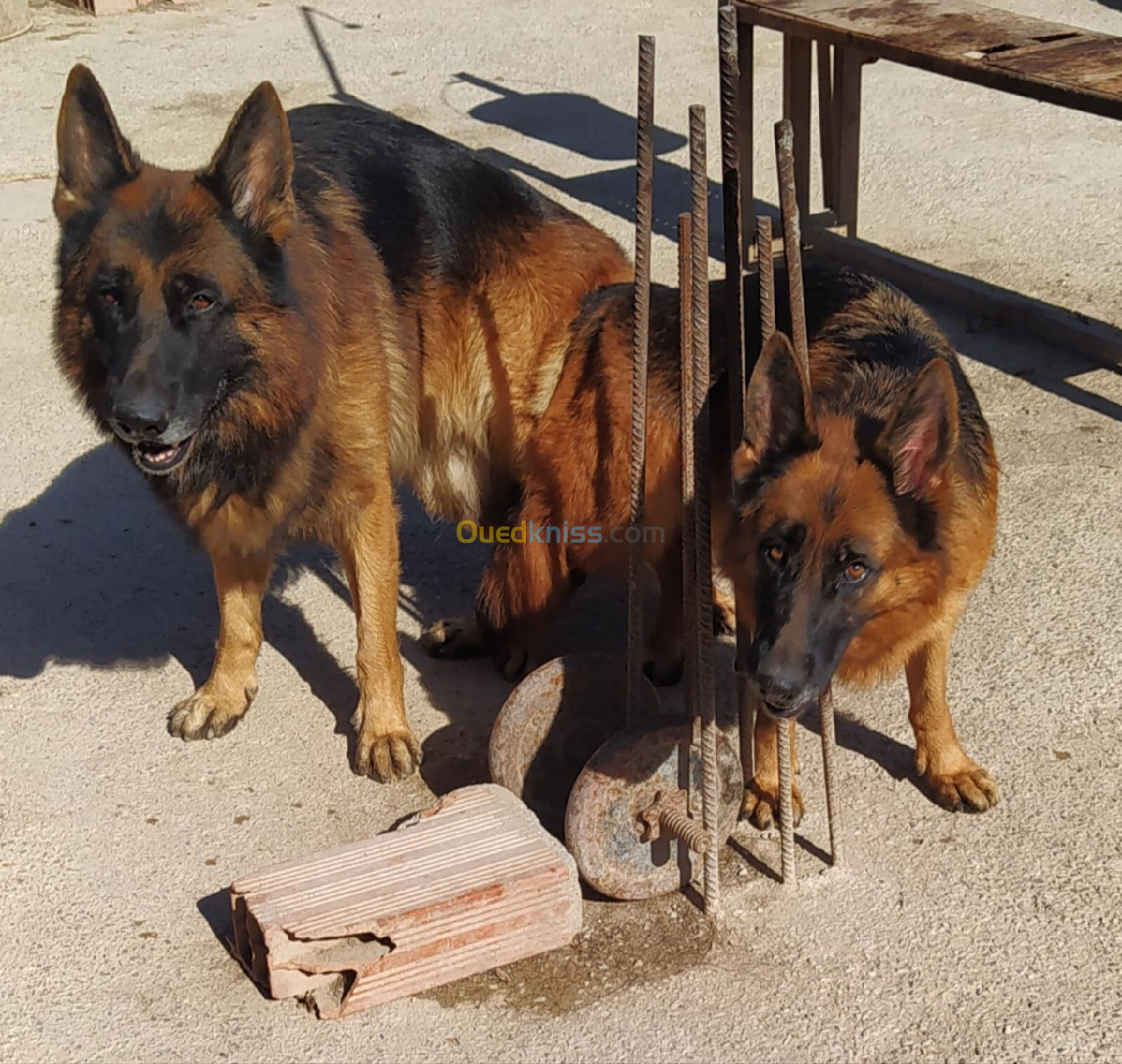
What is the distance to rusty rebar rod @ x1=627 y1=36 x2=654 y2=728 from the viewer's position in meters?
3.68

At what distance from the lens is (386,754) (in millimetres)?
4707

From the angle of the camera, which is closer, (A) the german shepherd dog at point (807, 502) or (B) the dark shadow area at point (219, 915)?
(A) the german shepherd dog at point (807, 502)

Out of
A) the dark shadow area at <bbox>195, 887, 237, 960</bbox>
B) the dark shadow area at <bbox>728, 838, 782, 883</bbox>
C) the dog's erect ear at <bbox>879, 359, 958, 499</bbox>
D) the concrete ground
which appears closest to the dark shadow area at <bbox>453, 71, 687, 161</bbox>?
the concrete ground

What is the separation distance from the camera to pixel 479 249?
5.11 metres

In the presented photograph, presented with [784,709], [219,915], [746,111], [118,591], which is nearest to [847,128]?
[746,111]

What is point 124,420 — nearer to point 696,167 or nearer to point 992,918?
point 696,167

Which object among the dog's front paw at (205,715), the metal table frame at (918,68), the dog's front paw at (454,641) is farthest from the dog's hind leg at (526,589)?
the metal table frame at (918,68)

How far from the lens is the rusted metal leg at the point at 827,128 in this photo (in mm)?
8742

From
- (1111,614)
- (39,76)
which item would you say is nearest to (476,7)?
(39,76)

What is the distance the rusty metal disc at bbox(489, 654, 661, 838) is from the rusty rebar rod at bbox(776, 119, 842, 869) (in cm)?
56

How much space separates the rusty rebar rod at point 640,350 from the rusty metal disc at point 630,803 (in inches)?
4.7

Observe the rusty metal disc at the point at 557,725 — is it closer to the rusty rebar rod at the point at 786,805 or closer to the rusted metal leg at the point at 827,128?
the rusty rebar rod at the point at 786,805

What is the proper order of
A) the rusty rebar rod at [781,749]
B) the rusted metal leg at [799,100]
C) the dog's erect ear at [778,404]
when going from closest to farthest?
the dog's erect ear at [778,404] → the rusty rebar rod at [781,749] → the rusted metal leg at [799,100]

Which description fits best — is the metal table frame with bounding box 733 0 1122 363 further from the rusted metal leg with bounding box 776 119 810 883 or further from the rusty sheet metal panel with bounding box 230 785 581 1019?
the rusty sheet metal panel with bounding box 230 785 581 1019
